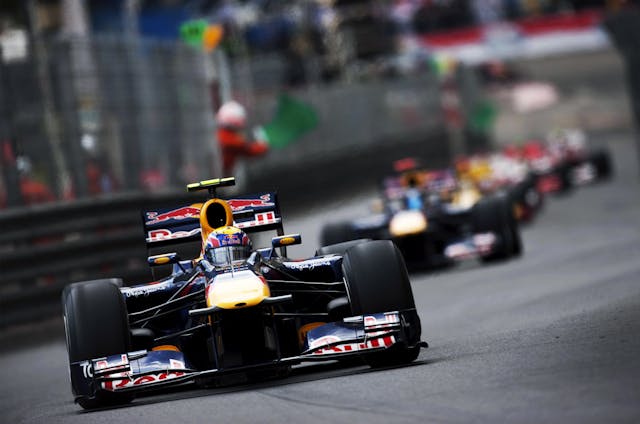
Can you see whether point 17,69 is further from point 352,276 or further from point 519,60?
point 519,60

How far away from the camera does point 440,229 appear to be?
1884 cm

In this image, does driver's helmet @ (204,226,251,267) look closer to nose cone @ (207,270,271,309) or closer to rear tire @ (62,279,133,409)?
nose cone @ (207,270,271,309)

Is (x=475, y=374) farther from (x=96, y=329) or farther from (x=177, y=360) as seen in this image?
(x=96, y=329)

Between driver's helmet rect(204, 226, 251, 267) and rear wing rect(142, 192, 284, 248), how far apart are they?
2.95 ft

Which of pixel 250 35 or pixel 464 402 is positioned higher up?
pixel 250 35

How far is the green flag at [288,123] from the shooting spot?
27.7m

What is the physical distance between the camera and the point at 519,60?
52750mm

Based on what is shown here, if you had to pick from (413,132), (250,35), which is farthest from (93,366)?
(250,35)

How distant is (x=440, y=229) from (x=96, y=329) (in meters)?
9.70

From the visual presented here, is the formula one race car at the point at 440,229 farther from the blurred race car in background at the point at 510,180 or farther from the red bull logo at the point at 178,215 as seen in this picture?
the red bull logo at the point at 178,215

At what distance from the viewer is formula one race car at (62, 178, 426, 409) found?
9523mm

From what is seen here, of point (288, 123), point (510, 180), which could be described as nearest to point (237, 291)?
point (510, 180)

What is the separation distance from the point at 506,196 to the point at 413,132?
17.1 meters

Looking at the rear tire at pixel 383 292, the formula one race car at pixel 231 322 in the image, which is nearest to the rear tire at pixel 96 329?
the formula one race car at pixel 231 322
